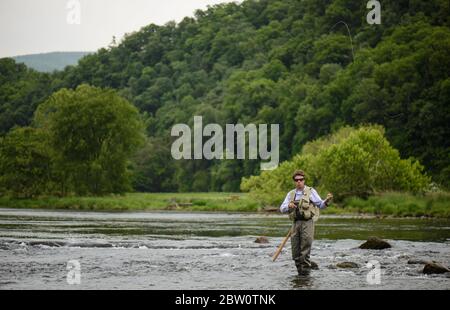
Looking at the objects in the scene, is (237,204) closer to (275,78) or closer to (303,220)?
(303,220)

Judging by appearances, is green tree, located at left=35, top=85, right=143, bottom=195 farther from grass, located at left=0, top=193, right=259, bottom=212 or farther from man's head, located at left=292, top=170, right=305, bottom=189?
man's head, located at left=292, top=170, right=305, bottom=189

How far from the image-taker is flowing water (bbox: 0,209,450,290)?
21.1 metres

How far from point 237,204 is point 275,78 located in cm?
6404

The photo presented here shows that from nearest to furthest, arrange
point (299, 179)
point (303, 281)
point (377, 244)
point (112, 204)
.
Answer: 1. point (299, 179)
2. point (303, 281)
3. point (377, 244)
4. point (112, 204)

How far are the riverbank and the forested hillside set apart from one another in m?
20.5

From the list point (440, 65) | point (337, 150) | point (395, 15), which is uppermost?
point (395, 15)

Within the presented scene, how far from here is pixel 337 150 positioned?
6425cm

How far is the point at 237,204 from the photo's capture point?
73.2 meters

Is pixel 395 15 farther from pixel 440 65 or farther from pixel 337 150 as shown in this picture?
pixel 337 150

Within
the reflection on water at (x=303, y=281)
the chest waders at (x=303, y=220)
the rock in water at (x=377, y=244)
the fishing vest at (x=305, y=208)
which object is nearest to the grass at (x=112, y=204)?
the rock in water at (x=377, y=244)

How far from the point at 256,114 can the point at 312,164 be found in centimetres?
5557

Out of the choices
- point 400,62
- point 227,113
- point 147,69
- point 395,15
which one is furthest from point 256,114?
point 147,69

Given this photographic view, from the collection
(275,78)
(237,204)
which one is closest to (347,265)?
(237,204)
